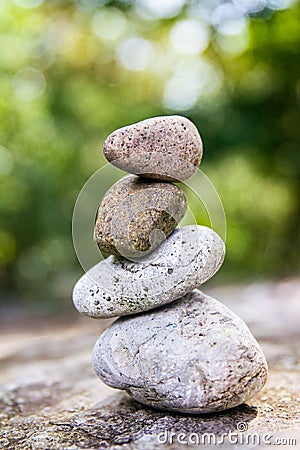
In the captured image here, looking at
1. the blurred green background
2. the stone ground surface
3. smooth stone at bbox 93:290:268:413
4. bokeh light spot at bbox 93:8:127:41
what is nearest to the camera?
the stone ground surface

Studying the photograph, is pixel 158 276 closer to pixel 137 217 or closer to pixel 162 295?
pixel 162 295

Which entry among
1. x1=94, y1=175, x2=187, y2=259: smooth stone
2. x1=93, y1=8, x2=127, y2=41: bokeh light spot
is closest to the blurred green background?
x1=93, y1=8, x2=127, y2=41: bokeh light spot

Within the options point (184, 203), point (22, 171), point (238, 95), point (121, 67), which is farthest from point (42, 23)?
point (184, 203)

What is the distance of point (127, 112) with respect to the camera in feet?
33.7

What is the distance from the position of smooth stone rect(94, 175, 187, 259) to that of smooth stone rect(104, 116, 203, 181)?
0.13m

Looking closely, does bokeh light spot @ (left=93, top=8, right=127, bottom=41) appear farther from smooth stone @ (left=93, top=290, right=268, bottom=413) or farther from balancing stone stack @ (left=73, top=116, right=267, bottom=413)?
smooth stone @ (left=93, top=290, right=268, bottom=413)

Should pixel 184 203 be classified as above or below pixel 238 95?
below

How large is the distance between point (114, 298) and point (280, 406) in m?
1.31

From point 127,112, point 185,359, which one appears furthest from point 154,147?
point 127,112

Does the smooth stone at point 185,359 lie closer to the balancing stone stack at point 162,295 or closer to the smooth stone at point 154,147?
the balancing stone stack at point 162,295

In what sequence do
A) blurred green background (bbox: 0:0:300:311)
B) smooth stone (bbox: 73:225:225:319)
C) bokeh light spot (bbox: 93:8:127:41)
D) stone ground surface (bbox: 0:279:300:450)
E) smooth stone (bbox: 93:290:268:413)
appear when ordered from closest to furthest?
stone ground surface (bbox: 0:279:300:450), smooth stone (bbox: 93:290:268:413), smooth stone (bbox: 73:225:225:319), blurred green background (bbox: 0:0:300:311), bokeh light spot (bbox: 93:8:127:41)

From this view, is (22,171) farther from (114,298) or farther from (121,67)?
(114,298)

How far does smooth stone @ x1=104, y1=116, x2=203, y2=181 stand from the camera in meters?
3.32

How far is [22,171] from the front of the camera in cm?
868
